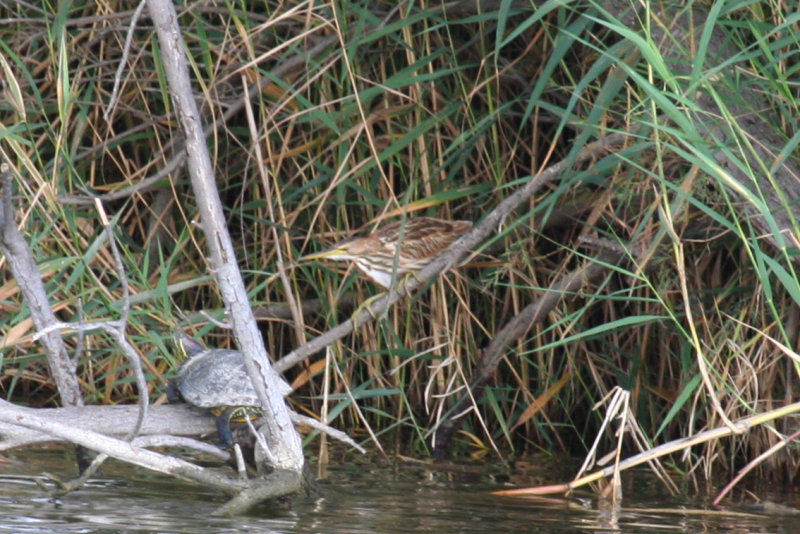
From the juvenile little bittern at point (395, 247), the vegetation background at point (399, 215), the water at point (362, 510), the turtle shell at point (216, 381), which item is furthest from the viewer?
the juvenile little bittern at point (395, 247)

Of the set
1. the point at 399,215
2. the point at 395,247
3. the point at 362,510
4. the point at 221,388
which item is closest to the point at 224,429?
the point at 221,388

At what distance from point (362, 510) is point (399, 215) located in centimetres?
164

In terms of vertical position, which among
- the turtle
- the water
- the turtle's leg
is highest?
the turtle

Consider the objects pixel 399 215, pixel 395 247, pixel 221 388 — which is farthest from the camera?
pixel 399 215

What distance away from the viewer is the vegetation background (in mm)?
4227

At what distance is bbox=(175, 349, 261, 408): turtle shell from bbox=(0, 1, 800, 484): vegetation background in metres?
0.50

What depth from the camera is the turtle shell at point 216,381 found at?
3549mm

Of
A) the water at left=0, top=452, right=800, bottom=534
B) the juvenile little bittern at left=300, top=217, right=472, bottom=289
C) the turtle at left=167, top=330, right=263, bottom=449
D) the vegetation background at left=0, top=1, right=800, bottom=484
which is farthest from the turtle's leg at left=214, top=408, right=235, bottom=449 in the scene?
the juvenile little bittern at left=300, top=217, right=472, bottom=289

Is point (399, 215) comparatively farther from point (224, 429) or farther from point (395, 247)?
point (224, 429)

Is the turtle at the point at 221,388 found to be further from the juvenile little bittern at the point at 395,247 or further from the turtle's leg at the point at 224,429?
the juvenile little bittern at the point at 395,247

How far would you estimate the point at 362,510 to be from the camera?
11.9ft

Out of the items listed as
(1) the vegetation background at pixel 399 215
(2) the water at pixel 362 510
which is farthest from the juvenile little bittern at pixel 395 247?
(2) the water at pixel 362 510

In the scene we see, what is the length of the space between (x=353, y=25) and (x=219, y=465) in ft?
5.84

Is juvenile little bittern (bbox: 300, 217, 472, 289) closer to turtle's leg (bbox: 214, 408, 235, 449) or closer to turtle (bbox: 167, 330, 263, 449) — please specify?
turtle (bbox: 167, 330, 263, 449)
